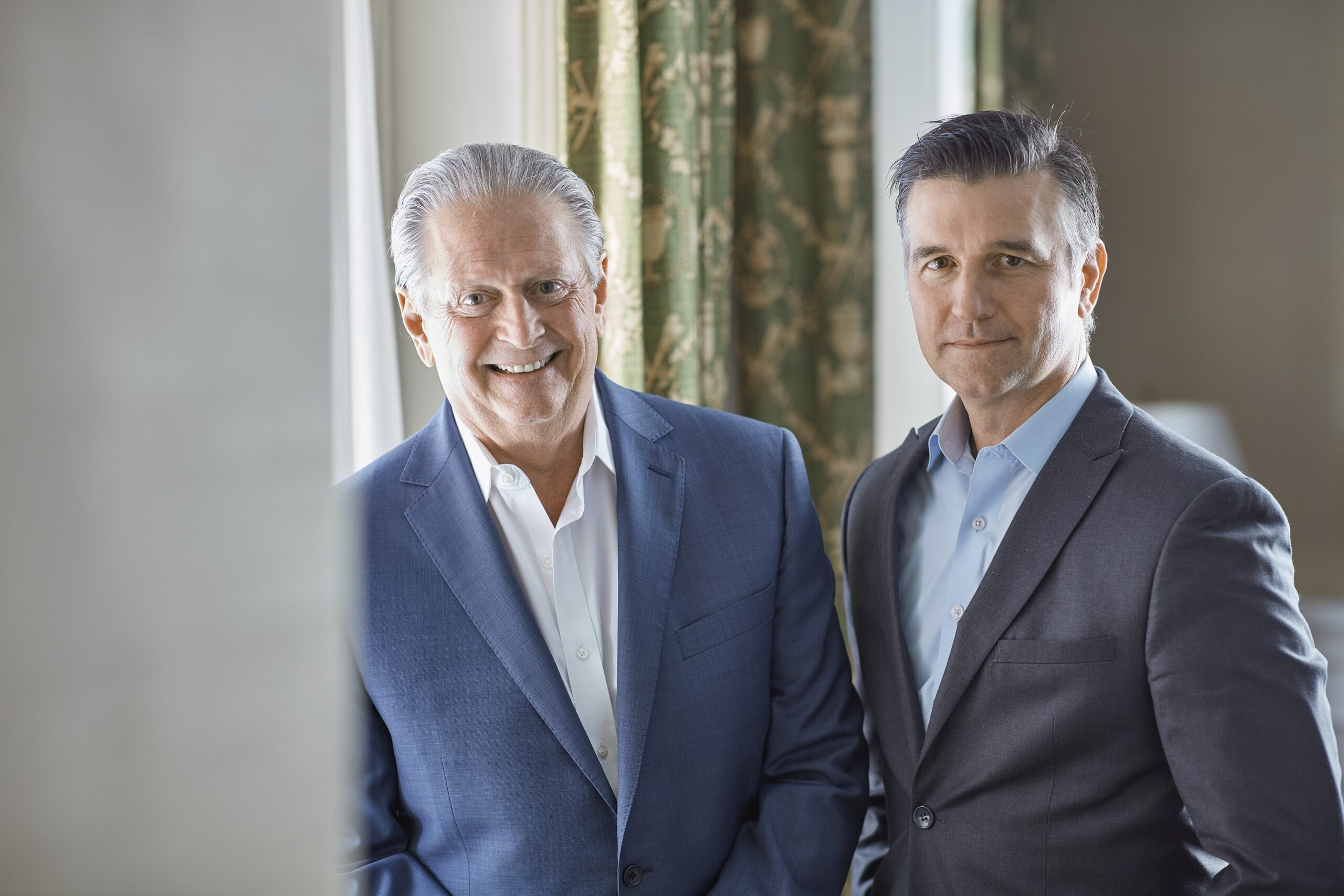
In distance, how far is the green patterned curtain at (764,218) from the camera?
2215 millimetres

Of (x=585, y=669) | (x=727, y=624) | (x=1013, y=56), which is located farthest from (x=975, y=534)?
(x=1013, y=56)

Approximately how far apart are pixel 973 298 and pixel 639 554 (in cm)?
58

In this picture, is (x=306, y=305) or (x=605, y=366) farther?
(x=605, y=366)

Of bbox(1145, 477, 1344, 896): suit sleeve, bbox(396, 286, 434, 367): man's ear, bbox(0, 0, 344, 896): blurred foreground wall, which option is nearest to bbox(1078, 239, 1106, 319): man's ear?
bbox(1145, 477, 1344, 896): suit sleeve

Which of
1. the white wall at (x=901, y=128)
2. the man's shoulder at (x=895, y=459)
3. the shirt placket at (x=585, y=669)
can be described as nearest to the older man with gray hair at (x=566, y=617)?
the shirt placket at (x=585, y=669)

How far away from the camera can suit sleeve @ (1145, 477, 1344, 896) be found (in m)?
1.09

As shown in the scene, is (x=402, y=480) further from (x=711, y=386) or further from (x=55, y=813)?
(x=55, y=813)

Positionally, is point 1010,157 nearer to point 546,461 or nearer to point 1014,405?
point 1014,405

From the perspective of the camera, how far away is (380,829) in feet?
4.23

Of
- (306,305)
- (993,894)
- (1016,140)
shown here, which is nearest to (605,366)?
(1016,140)

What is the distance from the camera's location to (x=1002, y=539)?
129 centimetres

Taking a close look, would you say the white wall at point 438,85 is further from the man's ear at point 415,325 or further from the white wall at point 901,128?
the white wall at point 901,128

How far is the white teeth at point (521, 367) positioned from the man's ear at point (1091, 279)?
77 centimetres

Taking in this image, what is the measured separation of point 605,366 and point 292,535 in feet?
6.52
